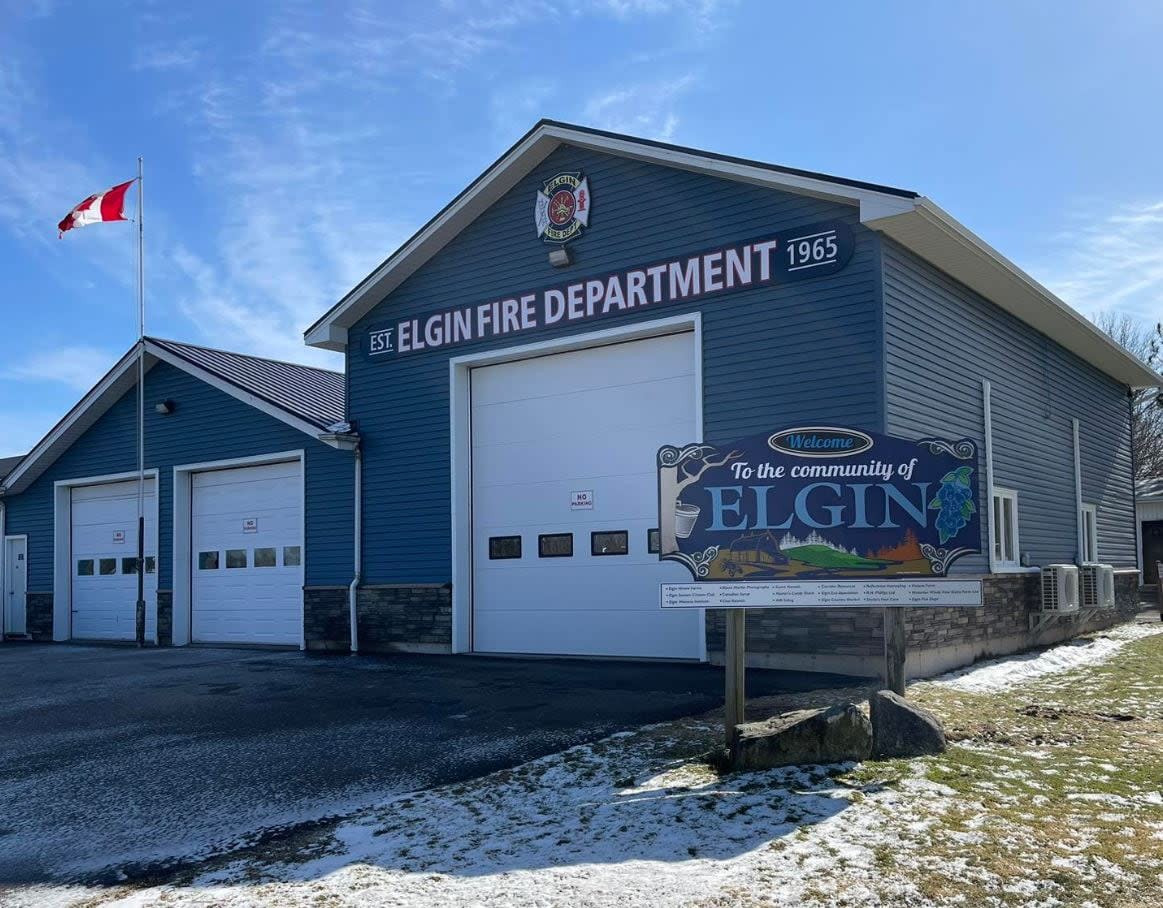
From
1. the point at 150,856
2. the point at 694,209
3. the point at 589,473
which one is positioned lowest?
the point at 150,856

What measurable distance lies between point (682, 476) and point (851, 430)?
4.08ft

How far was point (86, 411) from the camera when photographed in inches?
790

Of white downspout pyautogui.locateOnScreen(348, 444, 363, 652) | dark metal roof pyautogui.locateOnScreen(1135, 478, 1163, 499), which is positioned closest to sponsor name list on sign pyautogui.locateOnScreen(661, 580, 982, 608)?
white downspout pyautogui.locateOnScreen(348, 444, 363, 652)

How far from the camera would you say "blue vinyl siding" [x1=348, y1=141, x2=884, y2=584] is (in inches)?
460

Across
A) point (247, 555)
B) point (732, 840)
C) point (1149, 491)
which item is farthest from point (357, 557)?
point (1149, 491)

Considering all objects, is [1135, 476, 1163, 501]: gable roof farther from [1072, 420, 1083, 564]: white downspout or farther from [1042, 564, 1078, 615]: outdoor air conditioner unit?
[1042, 564, 1078, 615]: outdoor air conditioner unit

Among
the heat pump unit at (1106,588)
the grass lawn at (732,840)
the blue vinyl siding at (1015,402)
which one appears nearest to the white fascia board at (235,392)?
the blue vinyl siding at (1015,402)

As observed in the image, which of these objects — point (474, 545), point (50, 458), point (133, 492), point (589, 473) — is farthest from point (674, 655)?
point (50, 458)

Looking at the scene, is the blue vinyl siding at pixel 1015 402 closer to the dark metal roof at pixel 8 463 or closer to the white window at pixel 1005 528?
the white window at pixel 1005 528

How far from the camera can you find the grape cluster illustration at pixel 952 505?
7387 mm

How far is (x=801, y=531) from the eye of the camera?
7.45m

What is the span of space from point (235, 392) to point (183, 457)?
6.48 ft

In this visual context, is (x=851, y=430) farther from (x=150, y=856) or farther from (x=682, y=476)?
(x=150, y=856)

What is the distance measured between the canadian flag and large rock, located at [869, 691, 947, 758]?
1704 cm
